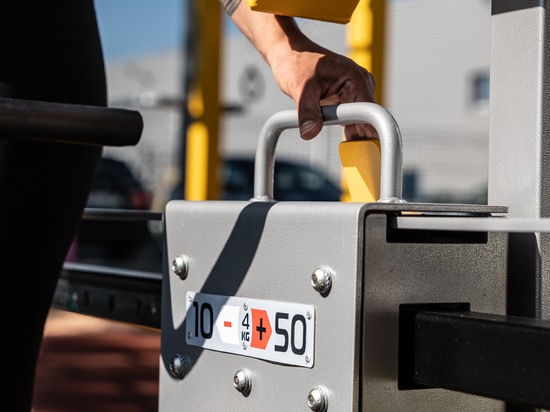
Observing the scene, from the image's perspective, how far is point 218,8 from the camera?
16.6ft

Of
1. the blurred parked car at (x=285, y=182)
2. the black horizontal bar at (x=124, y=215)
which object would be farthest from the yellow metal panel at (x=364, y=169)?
the blurred parked car at (x=285, y=182)

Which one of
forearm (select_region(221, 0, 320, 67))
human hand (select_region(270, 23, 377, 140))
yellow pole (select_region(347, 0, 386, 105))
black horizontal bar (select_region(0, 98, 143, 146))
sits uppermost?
yellow pole (select_region(347, 0, 386, 105))

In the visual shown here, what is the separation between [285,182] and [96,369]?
8.86 meters

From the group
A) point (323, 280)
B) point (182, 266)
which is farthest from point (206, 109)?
point (323, 280)

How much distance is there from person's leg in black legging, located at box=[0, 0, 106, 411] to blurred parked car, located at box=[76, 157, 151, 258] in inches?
365

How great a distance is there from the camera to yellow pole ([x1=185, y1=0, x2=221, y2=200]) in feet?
16.7

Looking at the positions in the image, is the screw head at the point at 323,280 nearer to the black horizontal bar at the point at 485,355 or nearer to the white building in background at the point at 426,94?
the black horizontal bar at the point at 485,355

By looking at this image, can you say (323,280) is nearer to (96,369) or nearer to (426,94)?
(96,369)

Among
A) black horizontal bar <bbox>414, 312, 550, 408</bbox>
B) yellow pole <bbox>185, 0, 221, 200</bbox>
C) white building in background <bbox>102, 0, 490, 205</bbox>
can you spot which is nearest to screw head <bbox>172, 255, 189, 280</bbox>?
black horizontal bar <bbox>414, 312, 550, 408</bbox>

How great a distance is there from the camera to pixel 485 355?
885 millimetres

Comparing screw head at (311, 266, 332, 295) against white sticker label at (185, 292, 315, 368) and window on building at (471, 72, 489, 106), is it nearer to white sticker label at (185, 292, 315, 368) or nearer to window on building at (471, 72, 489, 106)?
white sticker label at (185, 292, 315, 368)

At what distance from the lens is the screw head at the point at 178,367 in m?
1.17

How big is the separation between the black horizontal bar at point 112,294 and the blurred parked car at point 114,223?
8.50 metres

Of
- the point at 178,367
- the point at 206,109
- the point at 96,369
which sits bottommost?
the point at 96,369
